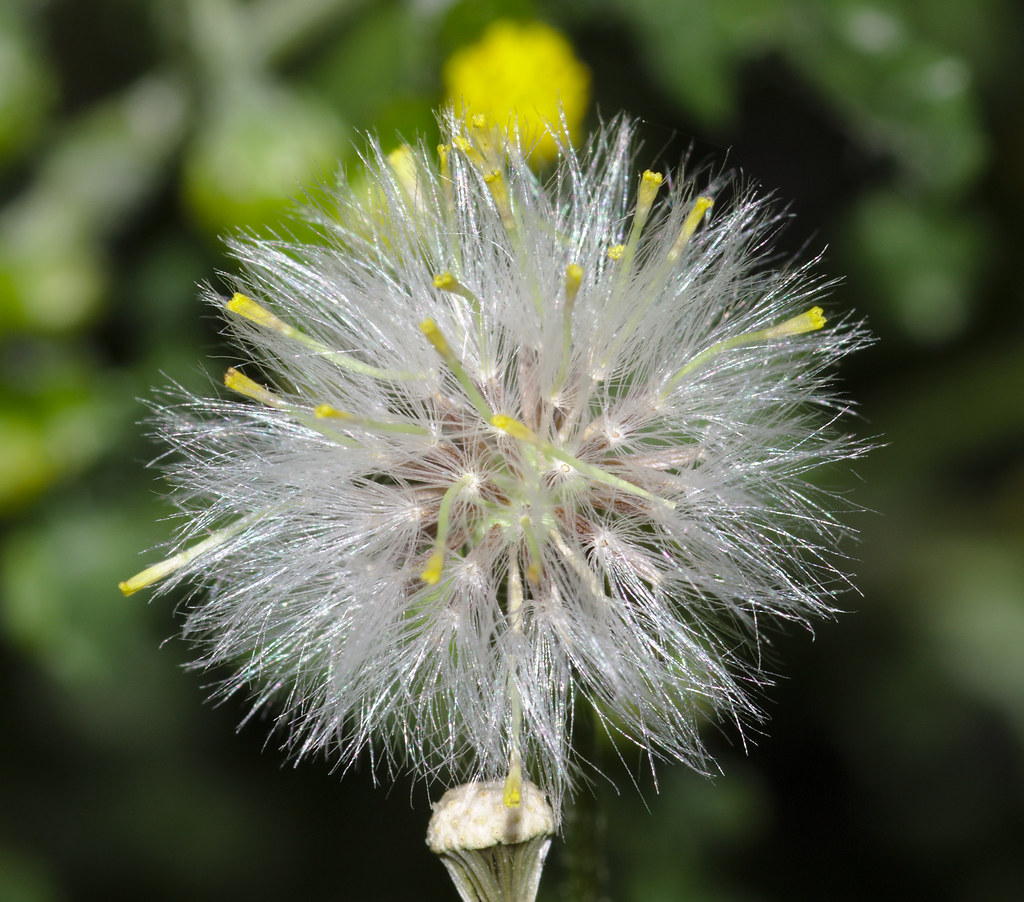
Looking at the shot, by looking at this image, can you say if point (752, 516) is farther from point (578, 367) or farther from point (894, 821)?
point (894, 821)

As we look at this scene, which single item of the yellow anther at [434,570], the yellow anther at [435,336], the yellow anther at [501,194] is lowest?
the yellow anther at [434,570]

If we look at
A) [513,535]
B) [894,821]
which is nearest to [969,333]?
[894,821]

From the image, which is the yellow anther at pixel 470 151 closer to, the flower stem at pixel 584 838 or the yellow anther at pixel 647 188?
the yellow anther at pixel 647 188

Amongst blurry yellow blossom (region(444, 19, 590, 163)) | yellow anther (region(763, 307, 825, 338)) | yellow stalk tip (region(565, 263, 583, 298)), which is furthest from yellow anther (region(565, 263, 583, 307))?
blurry yellow blossom (region(444, 19, 590, 163))

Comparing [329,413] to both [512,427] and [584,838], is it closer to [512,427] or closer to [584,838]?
[512,427]

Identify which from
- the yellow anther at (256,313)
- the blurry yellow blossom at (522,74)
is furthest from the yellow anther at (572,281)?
the blurry yellow blossom at (522,74)

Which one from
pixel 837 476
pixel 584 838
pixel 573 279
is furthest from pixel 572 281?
pixel 837 476

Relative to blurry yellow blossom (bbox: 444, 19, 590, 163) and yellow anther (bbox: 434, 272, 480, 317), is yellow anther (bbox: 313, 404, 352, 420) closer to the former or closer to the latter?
yellow anther (bbox: 434, 272, 480, 317)
